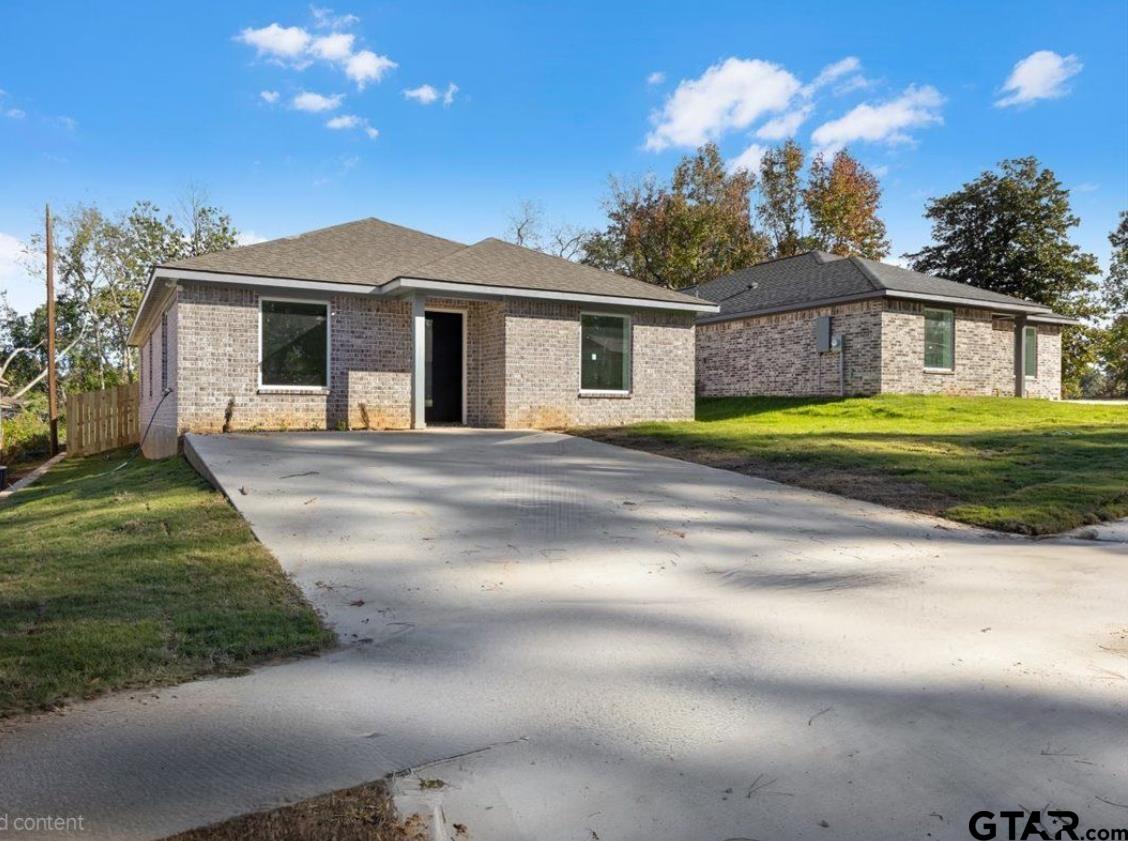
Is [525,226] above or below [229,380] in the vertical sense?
above

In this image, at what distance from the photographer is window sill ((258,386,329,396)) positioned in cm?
1377

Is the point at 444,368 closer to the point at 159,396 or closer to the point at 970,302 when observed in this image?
the point at 159,396

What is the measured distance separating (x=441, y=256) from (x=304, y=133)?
15.0 meters

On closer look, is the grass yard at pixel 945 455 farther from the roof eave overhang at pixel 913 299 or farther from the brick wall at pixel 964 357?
the roof eave overhang at pixel 913 299

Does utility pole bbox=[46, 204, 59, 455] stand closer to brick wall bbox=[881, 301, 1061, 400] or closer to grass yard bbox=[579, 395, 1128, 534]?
grass yard bbox=[579, 395, 1128, 534]

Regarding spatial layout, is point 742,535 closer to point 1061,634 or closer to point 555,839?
point 1061,634

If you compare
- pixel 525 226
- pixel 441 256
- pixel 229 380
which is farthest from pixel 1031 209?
pixel 229 380

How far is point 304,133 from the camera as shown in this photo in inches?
1107

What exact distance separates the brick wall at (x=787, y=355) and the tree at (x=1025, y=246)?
19786 mm

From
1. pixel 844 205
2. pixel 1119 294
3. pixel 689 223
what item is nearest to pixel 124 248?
pixel 689 223

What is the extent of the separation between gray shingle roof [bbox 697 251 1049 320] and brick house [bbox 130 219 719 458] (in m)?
5.49

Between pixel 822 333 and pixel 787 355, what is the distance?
1.33 m

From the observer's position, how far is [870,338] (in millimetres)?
20047

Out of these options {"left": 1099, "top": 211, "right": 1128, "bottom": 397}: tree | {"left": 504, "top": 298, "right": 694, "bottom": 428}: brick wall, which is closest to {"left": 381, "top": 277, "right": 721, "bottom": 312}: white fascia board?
{"left": 504, "top": 298, "right": 694, "bottom": 428}: brick wall
